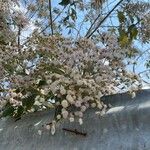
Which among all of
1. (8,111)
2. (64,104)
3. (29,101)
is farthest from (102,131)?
(8,111)

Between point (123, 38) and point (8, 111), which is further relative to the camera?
point (8, 111)

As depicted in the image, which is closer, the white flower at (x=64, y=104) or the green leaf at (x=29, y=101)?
the white flower at (x=64, y=104)

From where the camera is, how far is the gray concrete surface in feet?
7.20

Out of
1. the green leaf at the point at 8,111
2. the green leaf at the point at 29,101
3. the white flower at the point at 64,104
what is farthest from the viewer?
the green leaf at the point at 8,111

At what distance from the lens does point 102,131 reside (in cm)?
234

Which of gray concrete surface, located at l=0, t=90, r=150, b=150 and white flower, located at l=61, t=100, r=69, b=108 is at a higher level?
white flower, located at l=61, t=100, r=69, b=108

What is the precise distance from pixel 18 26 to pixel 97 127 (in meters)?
2.52

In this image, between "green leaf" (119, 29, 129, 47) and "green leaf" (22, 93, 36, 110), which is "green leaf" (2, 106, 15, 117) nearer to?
"green leaf" (22, 93, 36, 110)

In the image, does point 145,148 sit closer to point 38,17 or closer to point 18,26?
point 18,26

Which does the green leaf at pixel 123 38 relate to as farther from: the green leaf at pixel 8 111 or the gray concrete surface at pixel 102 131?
the green leaf at pixel 8 111

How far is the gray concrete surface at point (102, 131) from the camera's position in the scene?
219 cm

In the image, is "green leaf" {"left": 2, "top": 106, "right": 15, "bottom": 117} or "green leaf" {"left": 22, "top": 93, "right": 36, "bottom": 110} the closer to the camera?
"green leaf" {"left": 22, "top": 93, "right": 36, "bottom": 110}

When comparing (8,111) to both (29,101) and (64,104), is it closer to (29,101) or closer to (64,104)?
(29,101)

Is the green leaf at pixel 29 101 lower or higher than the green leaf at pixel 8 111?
higher
